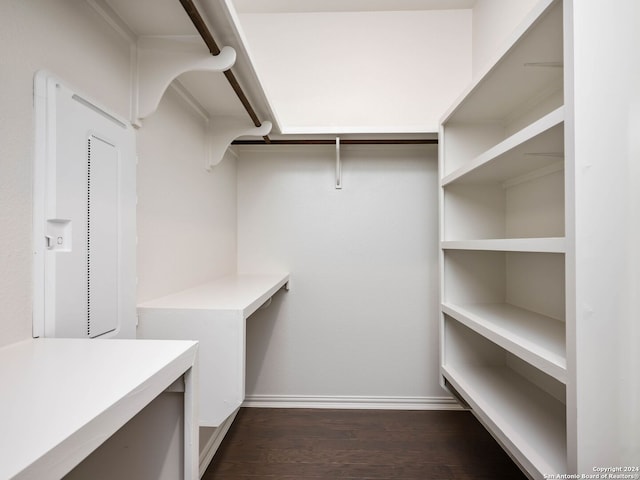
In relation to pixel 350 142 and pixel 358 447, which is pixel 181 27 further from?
pixel 358 447

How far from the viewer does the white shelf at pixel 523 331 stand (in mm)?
886

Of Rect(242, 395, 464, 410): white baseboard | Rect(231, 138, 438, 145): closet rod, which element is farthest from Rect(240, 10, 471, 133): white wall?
Rect(242, 395, 464, 410): white baseboard

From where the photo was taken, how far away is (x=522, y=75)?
1.23 meters

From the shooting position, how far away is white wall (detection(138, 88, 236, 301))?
1182 millimetres

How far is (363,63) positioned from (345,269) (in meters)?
1.31

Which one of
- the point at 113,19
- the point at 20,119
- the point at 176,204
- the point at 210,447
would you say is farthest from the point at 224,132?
the point at 210,447

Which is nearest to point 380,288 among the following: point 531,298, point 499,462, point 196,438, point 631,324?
point 531,298

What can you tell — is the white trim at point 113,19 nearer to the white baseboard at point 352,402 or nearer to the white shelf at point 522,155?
the white shelf at point 522,155

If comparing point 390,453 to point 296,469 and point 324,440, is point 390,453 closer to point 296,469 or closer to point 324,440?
point 324,440

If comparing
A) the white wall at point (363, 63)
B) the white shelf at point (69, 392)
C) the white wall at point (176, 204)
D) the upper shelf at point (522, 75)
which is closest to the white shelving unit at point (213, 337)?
the white wall at point (176, 204)

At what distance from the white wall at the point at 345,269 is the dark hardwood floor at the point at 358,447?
0.17 m

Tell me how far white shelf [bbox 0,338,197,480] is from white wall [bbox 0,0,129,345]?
97 mm

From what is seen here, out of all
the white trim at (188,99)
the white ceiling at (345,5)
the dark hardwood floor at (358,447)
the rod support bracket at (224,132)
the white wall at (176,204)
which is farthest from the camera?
the white ceiling at (345,5)

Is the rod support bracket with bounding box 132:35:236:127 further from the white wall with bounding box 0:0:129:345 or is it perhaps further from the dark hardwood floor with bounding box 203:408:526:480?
the dark hardwood floor with bounding box 203:408:526:480
